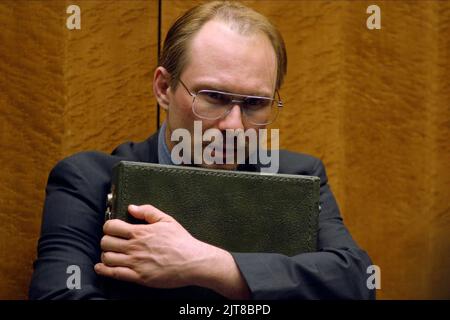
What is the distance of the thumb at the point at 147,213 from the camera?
1.19 m

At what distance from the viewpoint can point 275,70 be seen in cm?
148

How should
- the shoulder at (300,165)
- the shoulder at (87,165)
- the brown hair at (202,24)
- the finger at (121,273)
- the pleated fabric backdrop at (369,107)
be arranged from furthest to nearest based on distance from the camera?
the pleated fabric backdrop at (369,107) → the shoulder at (300,165) → the brown hair at (202,24) → the shoulder at (87,165) → the finger at (121,273)

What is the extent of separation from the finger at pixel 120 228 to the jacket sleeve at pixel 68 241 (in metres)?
0.09

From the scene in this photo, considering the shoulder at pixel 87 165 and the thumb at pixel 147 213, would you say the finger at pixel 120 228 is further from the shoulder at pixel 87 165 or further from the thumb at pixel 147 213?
the shoulder at pixel 87 165

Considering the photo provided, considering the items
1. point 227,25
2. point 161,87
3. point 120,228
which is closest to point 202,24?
point 227,25

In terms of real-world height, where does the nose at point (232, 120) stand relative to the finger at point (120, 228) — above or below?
above

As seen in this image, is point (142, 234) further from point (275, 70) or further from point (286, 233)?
point (275, 70)

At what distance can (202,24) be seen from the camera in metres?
1.46

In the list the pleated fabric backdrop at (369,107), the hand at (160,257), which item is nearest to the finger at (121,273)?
the hand at (160,257)

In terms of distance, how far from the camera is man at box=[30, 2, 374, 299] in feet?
3.88

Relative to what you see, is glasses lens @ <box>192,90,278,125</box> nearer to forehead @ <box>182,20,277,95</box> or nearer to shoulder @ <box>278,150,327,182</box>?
forehead @ <box>182,20,277,95</box>

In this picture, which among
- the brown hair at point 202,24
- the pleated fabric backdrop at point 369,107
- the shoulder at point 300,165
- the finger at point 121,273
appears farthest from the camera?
the pleated fabric backdrop at point 369,107

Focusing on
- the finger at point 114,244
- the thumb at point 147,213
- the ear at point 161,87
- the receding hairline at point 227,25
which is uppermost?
the receding hairline at point 227,25
